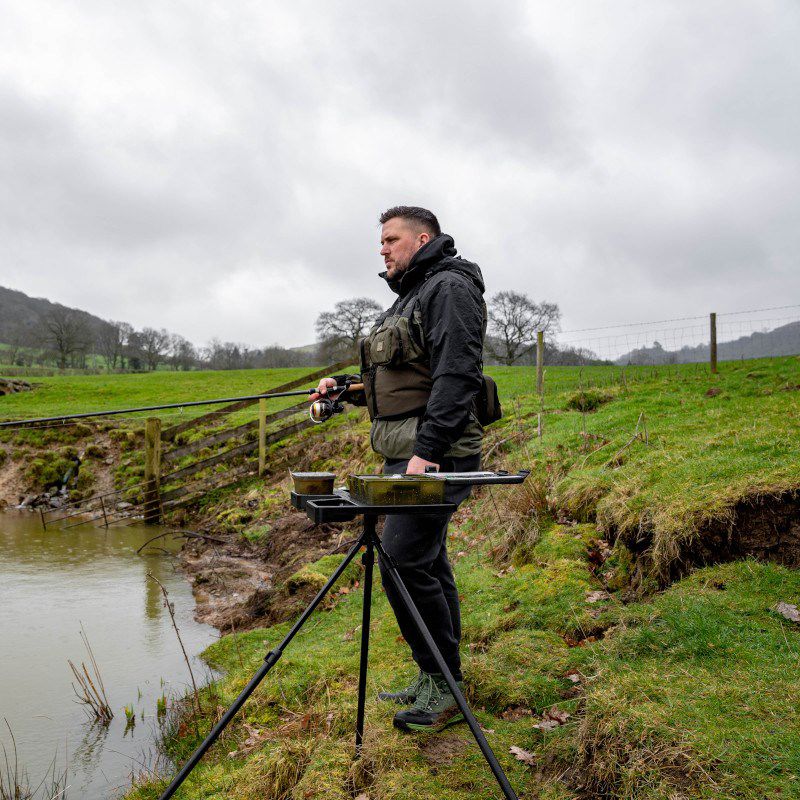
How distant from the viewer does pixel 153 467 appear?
1205 centimetres

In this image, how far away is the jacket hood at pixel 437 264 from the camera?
3207mm

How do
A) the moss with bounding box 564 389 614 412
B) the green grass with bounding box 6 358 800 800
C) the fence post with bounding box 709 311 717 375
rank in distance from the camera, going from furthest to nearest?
the fence post with bounding box 709 311 717 375
the moss with bounding box 564 389 614 412
the green grass with bounding box 6 358 800 800

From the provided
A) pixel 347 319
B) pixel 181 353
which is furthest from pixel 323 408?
pixel 181 353

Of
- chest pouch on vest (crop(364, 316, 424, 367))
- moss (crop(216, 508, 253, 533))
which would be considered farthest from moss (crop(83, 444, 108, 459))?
chest pouch on vest (crop(364, 316, 424, 367))

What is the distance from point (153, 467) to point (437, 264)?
10484 mm

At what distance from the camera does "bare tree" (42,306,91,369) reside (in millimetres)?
56688

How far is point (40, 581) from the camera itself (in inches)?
310


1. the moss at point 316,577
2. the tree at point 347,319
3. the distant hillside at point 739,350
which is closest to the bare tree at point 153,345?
the tree at point 347,319

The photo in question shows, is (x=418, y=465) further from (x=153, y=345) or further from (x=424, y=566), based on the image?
(x=153, y=345)

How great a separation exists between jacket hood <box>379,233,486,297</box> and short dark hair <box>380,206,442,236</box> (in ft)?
0.32

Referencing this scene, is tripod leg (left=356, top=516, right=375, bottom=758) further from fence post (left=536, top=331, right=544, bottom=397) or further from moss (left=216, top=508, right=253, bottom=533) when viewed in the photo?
fence post (left=536, top=331, right=544, bottom=397)

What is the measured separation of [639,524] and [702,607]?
3.89ft

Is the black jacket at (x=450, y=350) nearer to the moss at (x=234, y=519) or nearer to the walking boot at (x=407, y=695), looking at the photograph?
the walking boot at (x=407, y=695)

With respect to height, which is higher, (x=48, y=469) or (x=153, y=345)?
(x=153, y=345)
